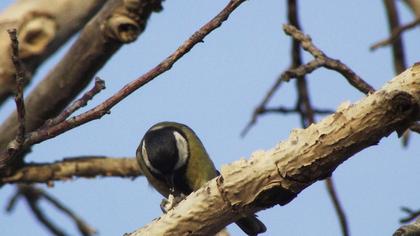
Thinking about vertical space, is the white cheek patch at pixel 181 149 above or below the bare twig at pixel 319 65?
above

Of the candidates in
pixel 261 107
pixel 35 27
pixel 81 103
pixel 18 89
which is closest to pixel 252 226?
pixel 261 107

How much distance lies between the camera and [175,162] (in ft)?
12.8

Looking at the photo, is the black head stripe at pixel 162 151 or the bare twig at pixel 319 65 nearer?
the bare twig at pixel 319 65

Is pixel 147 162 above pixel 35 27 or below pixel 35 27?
below

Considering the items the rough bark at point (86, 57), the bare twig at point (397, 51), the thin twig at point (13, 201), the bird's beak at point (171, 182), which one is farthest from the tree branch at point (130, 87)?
the thin twig at point (13, 201)

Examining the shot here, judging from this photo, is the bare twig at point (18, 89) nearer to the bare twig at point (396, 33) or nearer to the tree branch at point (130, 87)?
the tree branch at point (130, 87)

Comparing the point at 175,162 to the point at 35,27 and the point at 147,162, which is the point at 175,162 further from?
the point at 35,27

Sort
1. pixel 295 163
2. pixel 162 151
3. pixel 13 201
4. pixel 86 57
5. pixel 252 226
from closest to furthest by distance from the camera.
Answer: pixel 295 163
pixel 86 57
pixel 252 226
pixel 162 151
pixel 13 201

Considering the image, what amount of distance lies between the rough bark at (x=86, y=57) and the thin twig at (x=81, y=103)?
1089 millimetres

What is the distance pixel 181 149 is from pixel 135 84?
2148mm

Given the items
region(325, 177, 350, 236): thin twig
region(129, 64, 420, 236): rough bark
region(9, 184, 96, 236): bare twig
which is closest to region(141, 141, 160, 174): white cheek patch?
region(9, 184, 96, 236): bare twig

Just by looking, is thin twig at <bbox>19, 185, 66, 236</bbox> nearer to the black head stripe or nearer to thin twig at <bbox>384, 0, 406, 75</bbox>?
the black head stripe

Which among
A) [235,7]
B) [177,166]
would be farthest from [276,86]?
[235,7]

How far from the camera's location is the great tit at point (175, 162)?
379 cm
